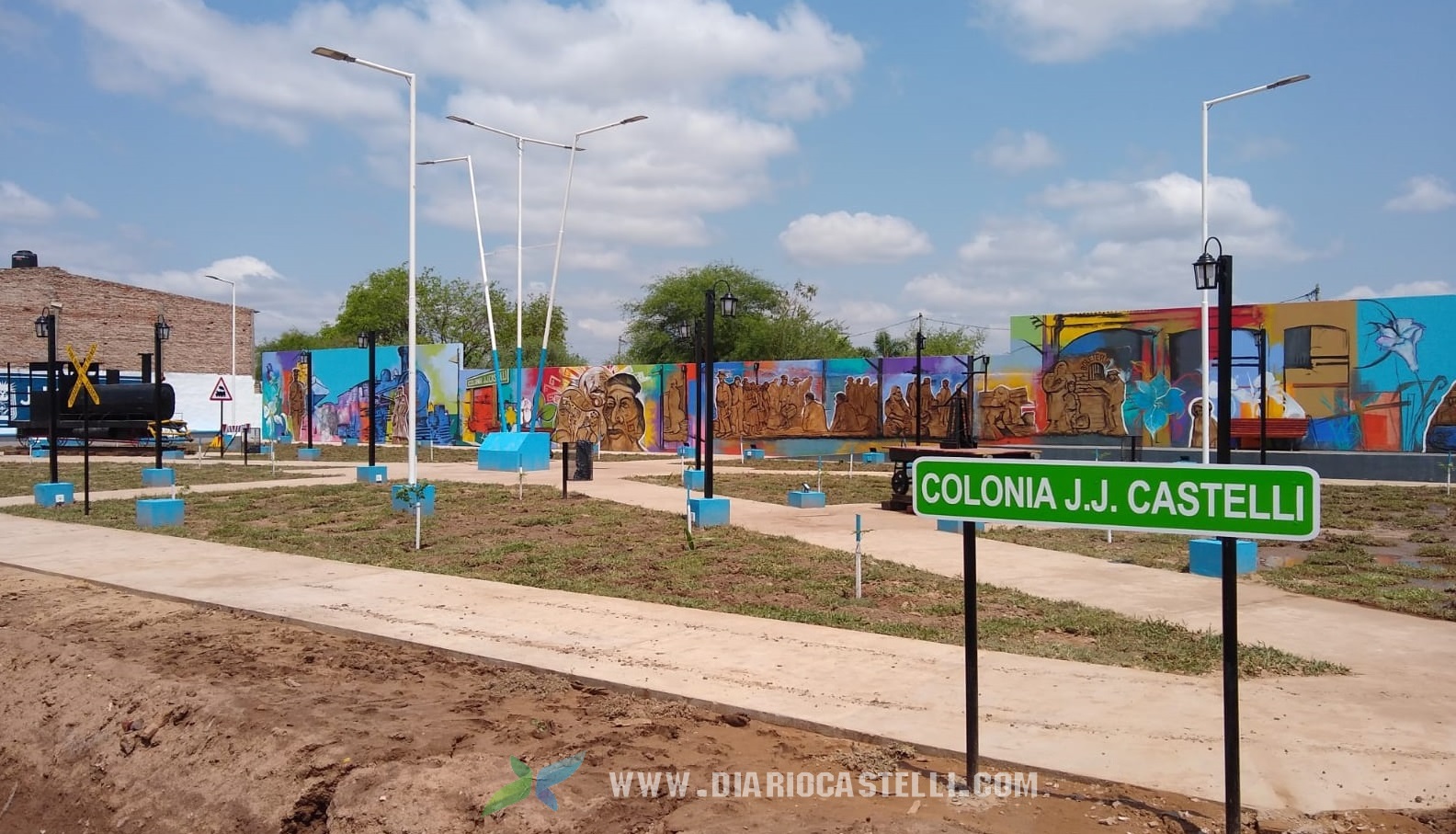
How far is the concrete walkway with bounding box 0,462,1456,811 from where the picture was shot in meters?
5.31

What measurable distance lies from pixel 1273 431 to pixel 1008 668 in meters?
25.0

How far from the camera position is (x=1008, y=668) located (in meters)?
7.25

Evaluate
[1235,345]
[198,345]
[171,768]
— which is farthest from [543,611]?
[198,345]

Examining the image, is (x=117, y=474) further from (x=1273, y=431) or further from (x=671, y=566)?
(x=1273, y=431)

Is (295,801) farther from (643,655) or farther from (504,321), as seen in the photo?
(504,321)

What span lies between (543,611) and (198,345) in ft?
208

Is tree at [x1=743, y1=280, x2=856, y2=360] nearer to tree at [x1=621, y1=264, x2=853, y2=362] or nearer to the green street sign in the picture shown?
tree at [x1=621, y1=264, x2=853, y2=362]

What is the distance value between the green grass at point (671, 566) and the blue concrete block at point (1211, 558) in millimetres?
2639

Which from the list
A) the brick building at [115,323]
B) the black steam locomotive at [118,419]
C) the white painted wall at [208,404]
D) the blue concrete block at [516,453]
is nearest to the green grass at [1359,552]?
the blue concrete block at [516,453]

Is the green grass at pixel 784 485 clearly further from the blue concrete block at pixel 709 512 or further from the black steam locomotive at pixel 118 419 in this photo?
the black steam locomotive at pixel 118 419

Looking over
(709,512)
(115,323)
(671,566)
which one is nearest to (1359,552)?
(709,512)

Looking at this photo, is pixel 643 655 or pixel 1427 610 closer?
pixel 643 655

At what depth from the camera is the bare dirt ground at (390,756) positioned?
4660mm

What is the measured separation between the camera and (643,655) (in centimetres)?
761
